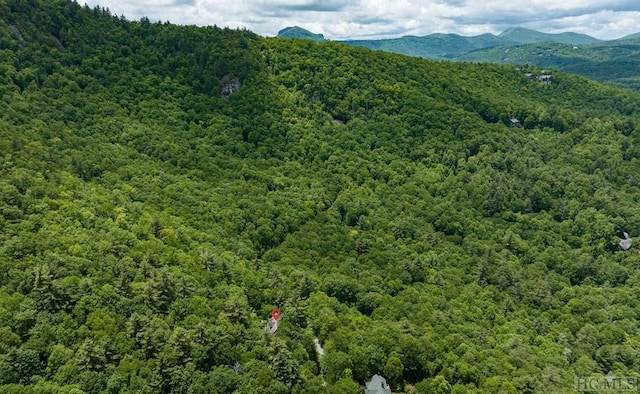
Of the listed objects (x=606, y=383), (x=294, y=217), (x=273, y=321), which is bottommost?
(x=606, y=383)

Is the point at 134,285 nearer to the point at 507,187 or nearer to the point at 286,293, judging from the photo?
the point at 286,293

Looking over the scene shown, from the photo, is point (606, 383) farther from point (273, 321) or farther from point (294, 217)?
point (294, 217)

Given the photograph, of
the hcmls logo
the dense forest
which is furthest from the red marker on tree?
the hcmls logo

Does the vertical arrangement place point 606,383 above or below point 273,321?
below

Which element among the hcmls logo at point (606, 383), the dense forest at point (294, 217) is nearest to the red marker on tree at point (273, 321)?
the dense forest at point (294, 217)

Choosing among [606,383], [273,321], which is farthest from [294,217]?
[606,383]

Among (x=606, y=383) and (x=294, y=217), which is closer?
(x=606, y=383)

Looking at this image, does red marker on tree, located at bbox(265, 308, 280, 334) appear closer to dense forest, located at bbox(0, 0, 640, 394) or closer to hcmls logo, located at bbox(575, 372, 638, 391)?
dense forest, located at bbox(0, 0, 640, 394)
